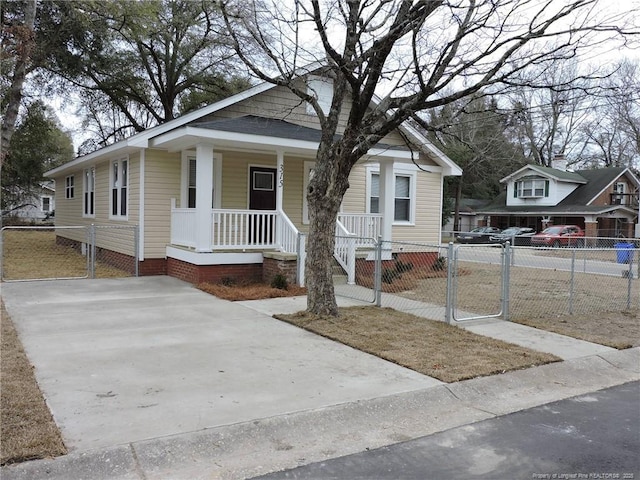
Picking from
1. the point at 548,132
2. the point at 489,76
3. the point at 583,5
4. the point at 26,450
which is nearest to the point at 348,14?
the point at 489,76

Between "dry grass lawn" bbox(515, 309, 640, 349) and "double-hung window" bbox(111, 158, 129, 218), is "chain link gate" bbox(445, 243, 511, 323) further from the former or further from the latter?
"double-hung window" bbox(111, 158, 129, 218)

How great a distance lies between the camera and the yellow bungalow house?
36.8 ft

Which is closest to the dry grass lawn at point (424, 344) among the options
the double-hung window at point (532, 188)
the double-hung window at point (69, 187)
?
the double-hung window at point (69, 187)

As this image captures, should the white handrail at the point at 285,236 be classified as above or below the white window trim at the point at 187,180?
below

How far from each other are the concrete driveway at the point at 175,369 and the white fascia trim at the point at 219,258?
7.46 ft

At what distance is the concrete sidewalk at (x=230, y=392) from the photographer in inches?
141

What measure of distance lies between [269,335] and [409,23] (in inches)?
177

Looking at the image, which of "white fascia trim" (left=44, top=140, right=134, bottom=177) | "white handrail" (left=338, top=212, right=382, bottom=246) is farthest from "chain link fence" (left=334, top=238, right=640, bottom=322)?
"white fascia trim" (left=44, top=140, right=134, bottom=177)

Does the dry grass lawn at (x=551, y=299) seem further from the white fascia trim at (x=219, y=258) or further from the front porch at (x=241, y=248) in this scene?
the white fascia trim at (x=219, y=258)

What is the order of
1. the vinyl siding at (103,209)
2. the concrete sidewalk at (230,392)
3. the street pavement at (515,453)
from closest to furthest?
the street pavement at (515,453) → the concrete sidewalk at (230,392) → the vinyl siding at (103,209)

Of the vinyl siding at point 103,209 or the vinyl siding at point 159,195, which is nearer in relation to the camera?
the vinyl siding at point 159,195

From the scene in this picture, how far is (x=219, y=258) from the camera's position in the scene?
440 inches

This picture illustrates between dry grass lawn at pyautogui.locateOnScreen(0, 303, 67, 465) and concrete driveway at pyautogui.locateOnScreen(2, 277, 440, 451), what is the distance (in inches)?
3.8

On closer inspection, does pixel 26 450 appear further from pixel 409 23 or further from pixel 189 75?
pixel 189 75
